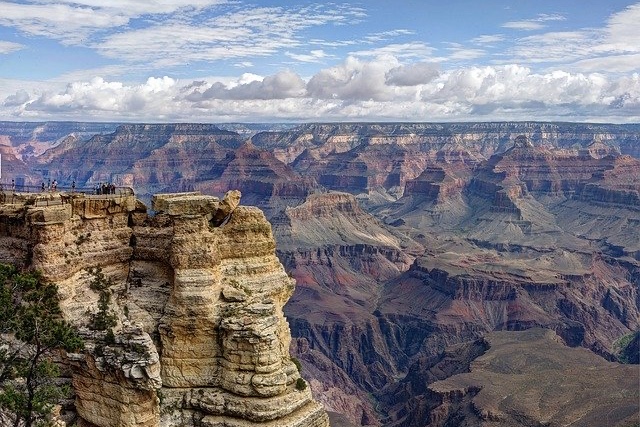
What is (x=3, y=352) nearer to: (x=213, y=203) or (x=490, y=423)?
(x=213, y=203)

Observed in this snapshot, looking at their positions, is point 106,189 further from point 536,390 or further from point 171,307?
point 536,390

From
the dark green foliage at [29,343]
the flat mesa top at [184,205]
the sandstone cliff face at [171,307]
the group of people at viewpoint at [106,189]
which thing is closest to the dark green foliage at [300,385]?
the sandstone cliff face at [171,307]

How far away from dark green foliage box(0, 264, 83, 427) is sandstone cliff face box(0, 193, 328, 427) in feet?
4.02

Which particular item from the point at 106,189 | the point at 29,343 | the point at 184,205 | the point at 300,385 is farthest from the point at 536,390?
the point at 29,343

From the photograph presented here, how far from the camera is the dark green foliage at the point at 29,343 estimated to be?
26.8m

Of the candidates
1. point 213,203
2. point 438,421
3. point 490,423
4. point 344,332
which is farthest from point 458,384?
point 213,203

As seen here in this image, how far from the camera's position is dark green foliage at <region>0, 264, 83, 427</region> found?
26.8 meters

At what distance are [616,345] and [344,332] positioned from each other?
225 ft

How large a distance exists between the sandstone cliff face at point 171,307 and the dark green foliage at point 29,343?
123 centimetres

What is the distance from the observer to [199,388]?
107 feet

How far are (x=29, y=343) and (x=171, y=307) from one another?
22.6ft

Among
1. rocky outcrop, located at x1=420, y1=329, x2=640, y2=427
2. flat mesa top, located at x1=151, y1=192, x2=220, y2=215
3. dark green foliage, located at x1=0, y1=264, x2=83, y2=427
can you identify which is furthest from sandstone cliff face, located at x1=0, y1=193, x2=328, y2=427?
rocky outcrop, located at x1=420, y1=329, x2=640, y2=427

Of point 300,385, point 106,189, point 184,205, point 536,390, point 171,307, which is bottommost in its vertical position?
point 536,390

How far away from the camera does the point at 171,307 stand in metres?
33.3
